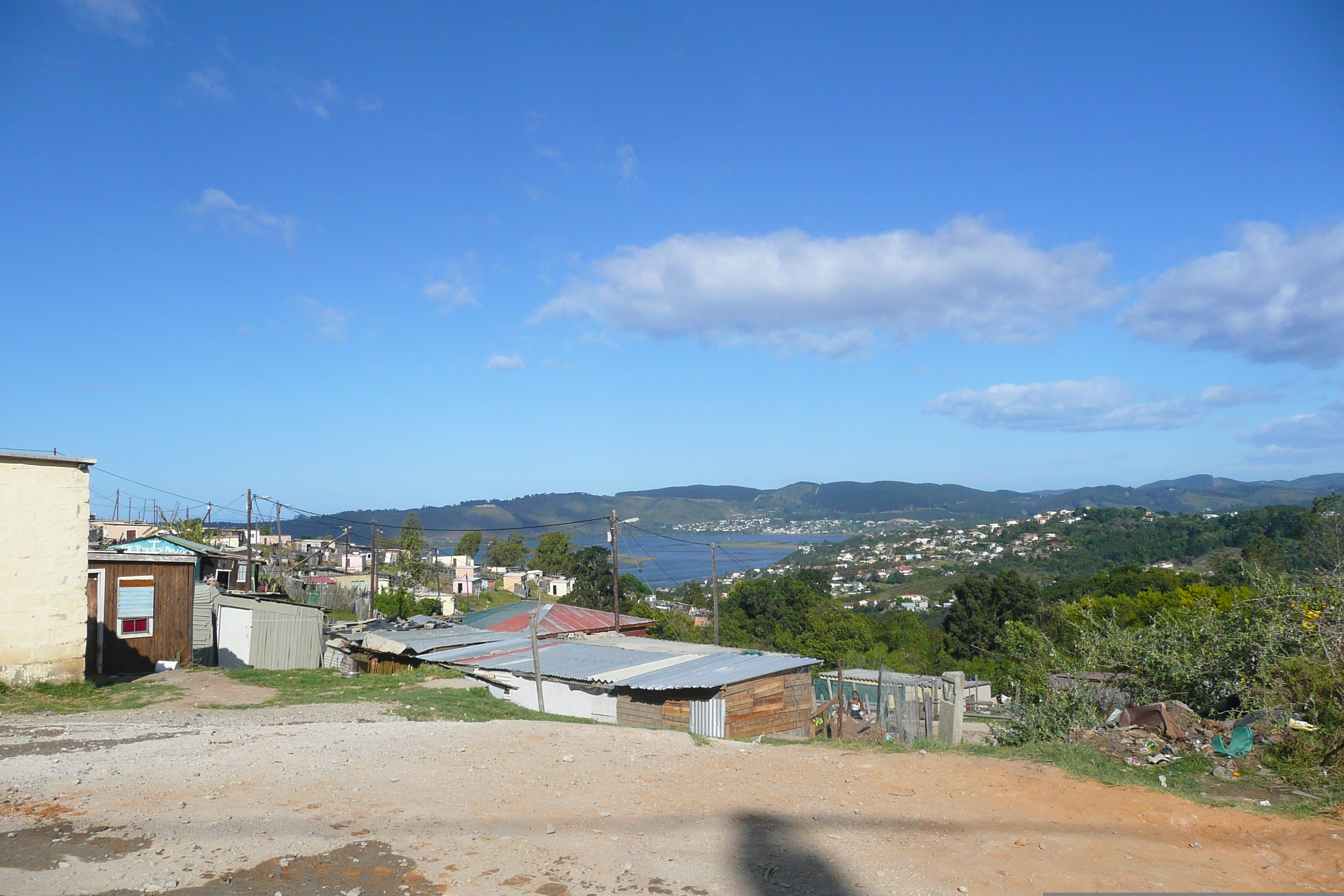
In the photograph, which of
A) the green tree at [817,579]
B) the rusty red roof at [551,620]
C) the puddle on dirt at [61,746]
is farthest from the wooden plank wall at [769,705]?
the green tree at [817,579]

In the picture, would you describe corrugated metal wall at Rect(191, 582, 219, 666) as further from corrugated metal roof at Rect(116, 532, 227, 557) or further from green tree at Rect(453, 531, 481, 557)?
green tree at Rect(453, 531, 481, 557)

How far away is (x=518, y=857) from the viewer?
222 inches

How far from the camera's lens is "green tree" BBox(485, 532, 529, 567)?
313 feet

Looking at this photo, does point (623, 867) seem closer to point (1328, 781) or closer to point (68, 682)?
point (1328, 781)

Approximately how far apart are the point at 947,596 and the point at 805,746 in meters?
79.2

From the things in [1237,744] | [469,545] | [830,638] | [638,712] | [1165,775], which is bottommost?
[830,638]

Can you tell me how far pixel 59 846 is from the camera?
538 cm

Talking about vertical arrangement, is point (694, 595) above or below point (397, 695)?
below

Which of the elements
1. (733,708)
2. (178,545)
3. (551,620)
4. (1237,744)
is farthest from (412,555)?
(1237,744)

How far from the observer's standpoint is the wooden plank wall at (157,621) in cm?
1694

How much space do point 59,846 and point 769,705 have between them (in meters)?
12.6

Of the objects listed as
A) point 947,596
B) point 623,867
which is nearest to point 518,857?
point 623,867

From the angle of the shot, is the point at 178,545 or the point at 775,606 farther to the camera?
the point at 775,606

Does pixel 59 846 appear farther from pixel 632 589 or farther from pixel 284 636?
pixel 632 589
